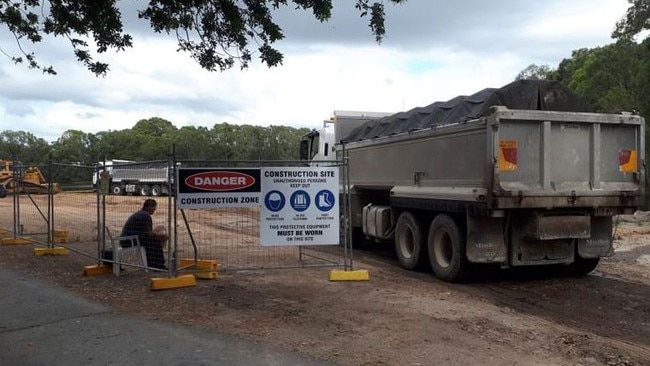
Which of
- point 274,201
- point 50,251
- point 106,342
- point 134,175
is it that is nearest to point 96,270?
point 134,175

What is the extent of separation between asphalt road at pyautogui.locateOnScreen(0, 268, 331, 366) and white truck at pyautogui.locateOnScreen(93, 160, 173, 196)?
224cm

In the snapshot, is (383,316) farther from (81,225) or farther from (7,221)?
(7,221)

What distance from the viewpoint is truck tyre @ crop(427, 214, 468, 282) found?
9750mm

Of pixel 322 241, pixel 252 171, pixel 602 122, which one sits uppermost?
pixel 602 122

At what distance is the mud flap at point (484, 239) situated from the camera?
941 centimetres

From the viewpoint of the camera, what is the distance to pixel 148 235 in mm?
9969

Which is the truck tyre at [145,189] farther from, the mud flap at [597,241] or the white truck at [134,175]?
the mud flap at [597,241]

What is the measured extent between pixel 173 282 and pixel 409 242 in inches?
186

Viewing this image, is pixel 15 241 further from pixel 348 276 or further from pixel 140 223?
pixel 348 276

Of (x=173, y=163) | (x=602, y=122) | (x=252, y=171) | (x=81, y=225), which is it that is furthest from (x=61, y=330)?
(x=81, y=225)

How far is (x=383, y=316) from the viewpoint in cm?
748

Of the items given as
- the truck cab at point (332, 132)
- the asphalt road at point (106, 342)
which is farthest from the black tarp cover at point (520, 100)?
the truck cab at point (332, 132)

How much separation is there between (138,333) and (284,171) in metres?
3.51

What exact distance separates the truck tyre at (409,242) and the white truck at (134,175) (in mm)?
4339
